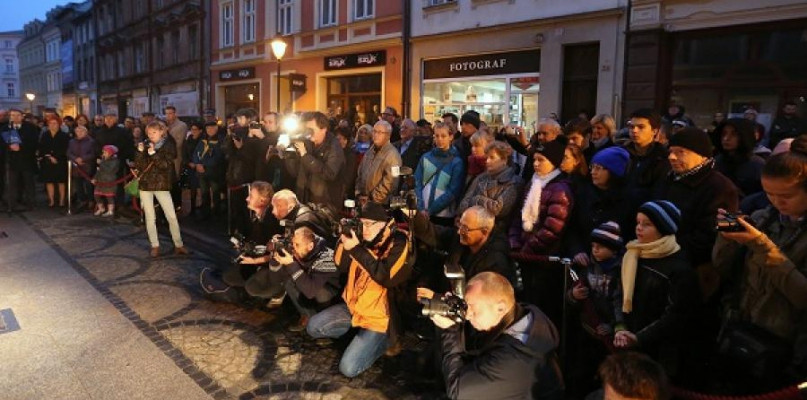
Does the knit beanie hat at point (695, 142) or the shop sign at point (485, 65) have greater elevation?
the shop sign at point (485, 65)

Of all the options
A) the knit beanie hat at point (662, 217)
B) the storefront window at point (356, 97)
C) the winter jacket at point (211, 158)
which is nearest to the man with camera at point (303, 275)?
the knit beanie hat at point (662, 217)

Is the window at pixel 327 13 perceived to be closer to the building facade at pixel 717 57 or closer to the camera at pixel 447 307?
the building facade at pixel 717 57

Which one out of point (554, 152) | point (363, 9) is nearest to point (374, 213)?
point (554, 152)

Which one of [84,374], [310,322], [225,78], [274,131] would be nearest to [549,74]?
[274,131]

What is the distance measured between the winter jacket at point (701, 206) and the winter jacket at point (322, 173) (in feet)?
13.1

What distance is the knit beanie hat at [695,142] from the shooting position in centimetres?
390

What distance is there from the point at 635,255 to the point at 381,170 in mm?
3645

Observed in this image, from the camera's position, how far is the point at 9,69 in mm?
88000

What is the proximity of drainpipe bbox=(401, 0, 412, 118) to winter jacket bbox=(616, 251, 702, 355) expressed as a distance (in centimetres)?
1361

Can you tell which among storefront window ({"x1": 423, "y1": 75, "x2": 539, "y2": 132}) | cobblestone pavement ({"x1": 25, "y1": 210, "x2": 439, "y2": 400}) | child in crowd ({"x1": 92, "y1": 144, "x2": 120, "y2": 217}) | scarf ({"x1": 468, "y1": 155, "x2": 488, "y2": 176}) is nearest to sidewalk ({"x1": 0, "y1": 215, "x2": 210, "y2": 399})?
cobblestone pavement ({"x1": 25, "y1": 210, "x2": 439, "y2": 400})

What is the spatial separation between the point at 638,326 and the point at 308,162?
14.4 ft

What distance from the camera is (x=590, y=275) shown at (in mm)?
3811

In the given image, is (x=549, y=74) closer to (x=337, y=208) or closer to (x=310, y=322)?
(x=337, y=208)

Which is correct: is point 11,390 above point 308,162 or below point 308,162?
below
